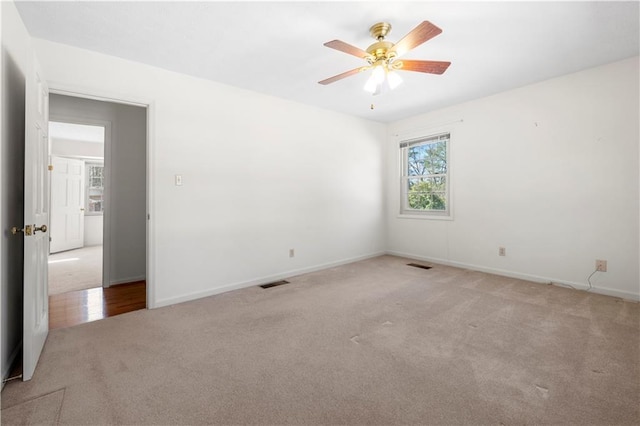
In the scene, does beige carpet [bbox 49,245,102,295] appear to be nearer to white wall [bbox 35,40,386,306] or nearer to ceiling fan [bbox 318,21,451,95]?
white wall [bbox 35,40,386,306]

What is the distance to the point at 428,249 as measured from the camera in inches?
189

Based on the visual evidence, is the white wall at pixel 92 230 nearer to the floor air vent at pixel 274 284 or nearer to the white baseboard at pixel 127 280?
the white baseboard at pixel 127 280

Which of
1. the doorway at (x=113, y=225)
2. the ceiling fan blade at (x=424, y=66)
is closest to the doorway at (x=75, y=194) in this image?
the doorway at (x=113, y=225)

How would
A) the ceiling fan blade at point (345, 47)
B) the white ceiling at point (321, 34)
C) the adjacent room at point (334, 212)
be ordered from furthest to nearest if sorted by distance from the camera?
the white ceiling at point (321, 34) → the ceiling fan blade at point (345, 47) → the adjacent room at point (334, 212)

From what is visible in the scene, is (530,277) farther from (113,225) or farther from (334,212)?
(113,225)

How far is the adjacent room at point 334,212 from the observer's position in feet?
5.48

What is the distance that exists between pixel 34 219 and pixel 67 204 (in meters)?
5.78

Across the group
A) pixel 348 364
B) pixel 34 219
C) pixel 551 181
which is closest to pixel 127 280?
pixel 34 219

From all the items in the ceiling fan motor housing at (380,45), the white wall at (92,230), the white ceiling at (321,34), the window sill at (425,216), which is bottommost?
the white wall at (92,230)

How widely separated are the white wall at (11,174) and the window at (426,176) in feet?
15.7

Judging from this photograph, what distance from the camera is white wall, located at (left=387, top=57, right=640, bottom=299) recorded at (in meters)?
3.03

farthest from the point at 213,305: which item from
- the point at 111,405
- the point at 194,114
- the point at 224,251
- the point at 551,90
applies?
the point at 551,90

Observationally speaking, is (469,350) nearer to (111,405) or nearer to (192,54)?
(111,405)

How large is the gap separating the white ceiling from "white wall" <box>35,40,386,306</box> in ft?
0.78
